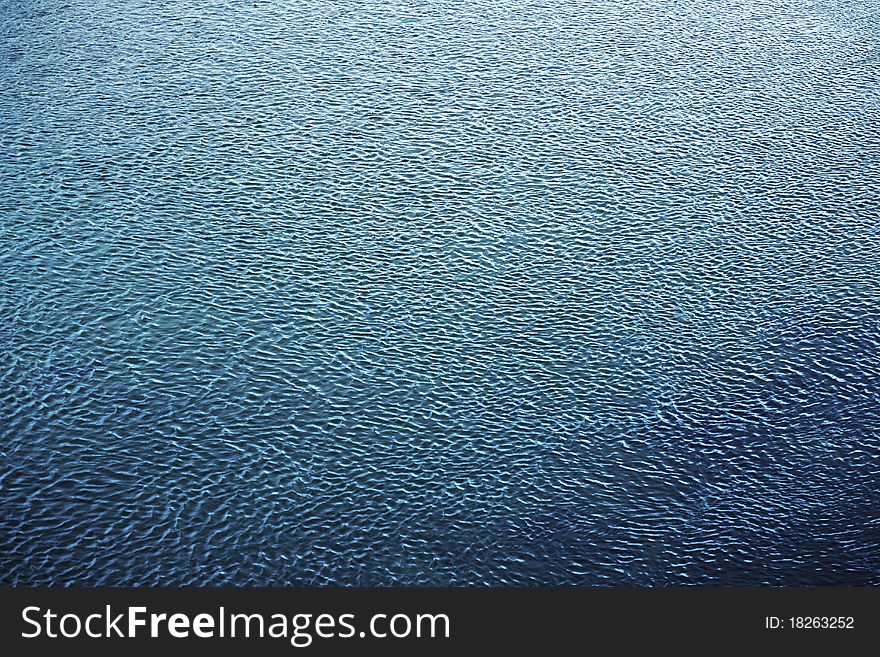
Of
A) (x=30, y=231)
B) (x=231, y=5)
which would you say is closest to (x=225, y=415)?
(x=30, y=231)

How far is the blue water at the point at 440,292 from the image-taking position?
5584cm

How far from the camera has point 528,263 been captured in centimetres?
7306

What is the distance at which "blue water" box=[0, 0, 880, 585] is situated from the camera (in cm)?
5584

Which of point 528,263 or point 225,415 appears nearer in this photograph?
point 225,415

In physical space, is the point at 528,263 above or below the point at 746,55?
below

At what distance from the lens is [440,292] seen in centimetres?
7075

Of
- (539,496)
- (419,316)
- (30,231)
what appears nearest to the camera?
(539,496)

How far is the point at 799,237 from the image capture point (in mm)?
75625

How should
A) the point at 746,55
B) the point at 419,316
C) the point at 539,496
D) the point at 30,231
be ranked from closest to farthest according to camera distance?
the point at 539,496 < the point at 419,316 < the point at 30,231 < the point at 746,55

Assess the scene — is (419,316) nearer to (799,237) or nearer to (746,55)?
(799,237)

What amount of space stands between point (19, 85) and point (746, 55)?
53.4 m

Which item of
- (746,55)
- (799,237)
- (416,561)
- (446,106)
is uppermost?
(746,55)

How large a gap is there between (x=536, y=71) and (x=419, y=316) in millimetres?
30195

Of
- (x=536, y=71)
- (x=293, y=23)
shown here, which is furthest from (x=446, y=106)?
(x=293, y=23)
